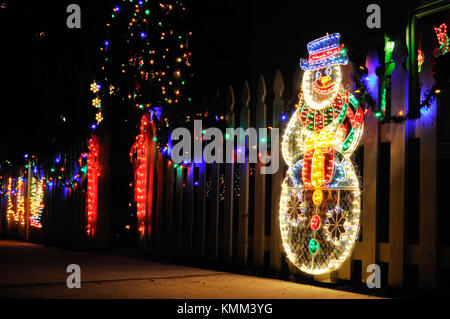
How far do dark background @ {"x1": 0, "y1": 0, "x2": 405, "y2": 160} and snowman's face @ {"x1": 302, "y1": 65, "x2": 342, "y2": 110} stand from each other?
3.65 metres

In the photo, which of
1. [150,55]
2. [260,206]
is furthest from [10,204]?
[260,206]

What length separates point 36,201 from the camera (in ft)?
44.7

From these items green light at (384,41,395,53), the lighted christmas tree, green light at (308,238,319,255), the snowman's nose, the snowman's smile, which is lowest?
green light at (308,238,319,255)

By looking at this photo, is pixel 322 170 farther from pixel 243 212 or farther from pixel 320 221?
pixel 243 212

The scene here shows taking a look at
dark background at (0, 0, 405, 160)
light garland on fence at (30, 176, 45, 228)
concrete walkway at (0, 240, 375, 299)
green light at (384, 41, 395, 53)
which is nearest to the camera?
concrete walkway at (0, 240, 375, 299)

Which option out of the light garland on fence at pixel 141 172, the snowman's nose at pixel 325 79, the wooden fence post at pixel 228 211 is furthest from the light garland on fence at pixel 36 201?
the snowman's nose at pixel 325 79

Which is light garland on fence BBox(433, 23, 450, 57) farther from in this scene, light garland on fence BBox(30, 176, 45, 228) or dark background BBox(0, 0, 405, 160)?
light garland on fence BBox(30, 176, 45, 228)

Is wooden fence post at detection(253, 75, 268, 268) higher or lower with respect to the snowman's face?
lower

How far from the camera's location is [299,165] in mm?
5934

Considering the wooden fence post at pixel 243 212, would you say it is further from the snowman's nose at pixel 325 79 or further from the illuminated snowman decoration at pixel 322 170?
the snowman's nose at pixel 325 79

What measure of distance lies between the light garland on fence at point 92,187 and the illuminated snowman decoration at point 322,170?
5.31 meters

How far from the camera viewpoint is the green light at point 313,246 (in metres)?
5.62

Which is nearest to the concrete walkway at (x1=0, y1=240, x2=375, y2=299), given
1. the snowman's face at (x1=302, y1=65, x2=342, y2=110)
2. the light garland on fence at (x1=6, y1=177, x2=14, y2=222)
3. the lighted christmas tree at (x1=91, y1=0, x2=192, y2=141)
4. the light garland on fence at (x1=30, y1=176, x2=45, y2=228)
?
the snowman's face at (x1=302, y1=65, x2=342, y2=110)

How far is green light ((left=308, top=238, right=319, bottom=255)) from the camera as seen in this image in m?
5.62
